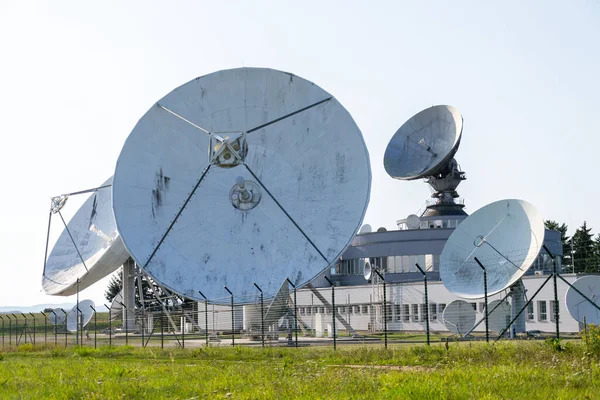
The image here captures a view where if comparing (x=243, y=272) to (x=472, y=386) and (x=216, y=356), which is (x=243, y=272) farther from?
(x=472, y=386)

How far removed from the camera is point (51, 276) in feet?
167

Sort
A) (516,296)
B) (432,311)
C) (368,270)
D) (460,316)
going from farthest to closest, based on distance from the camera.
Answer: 1. (368,270)
2. (432,311)
3. (460,316)
4. (516,296)

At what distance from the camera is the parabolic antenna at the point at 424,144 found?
5675cm

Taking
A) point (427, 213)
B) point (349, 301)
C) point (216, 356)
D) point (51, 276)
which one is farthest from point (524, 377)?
point (427, 213)

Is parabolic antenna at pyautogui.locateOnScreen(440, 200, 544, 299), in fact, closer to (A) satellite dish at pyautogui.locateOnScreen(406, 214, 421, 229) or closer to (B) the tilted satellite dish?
(B) the tilted satellite dish

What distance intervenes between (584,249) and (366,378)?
294ft

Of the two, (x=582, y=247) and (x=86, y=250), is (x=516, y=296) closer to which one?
(x=86, y=250)

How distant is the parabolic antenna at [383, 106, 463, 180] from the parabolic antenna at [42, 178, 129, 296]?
65.1 ft

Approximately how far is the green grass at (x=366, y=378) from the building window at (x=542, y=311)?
26.3 m

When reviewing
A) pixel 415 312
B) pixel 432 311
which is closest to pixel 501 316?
pixel 432 311

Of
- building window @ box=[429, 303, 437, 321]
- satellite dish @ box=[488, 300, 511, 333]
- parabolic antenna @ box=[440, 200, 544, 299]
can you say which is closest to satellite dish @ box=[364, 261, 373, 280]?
building window @ box=[429, 303, 437, 321]

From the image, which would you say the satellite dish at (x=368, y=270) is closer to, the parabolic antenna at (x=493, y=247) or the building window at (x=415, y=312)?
the building window at (x=415, y=312)

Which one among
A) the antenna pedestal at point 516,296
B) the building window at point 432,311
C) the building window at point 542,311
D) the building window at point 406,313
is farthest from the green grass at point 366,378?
the building window at point 406,313

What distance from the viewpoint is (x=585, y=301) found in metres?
36.6
